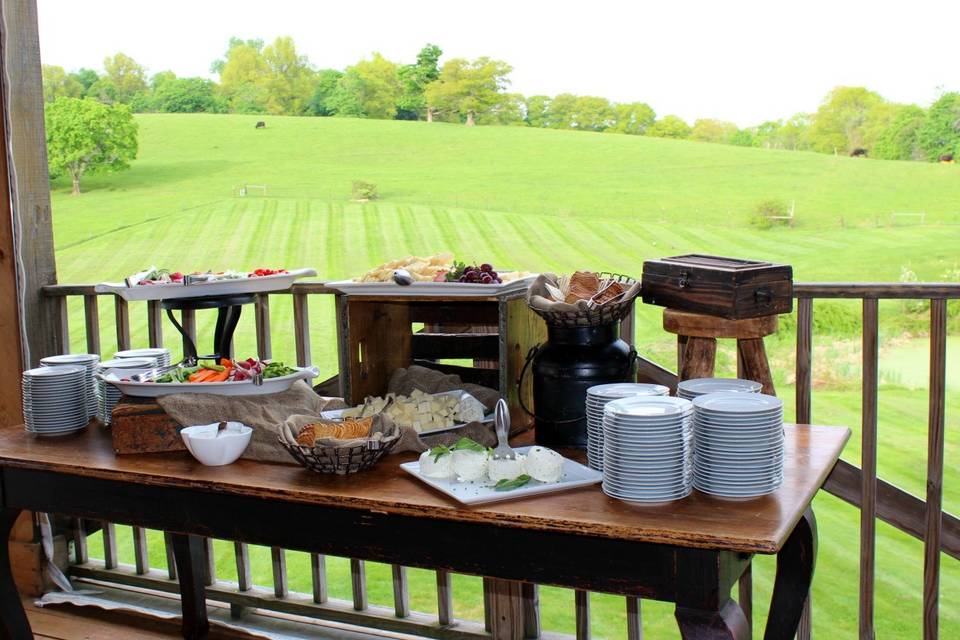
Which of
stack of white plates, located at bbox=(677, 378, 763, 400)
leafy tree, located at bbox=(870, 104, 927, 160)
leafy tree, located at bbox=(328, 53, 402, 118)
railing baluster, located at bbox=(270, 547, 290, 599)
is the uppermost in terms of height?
leafy tree, located at bbox=(328, 53, 402, 118)

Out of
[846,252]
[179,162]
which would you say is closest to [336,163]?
[179,162]

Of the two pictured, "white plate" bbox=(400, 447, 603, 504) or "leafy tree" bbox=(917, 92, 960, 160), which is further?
"leafy tree" bbox=(917, 92, 960, 160)

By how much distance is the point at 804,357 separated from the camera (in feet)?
7.88

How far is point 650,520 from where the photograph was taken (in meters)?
1.40

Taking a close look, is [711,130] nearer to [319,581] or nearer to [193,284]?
[319,581]

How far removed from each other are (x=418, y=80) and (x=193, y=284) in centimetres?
1202

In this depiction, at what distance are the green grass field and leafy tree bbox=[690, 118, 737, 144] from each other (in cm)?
23

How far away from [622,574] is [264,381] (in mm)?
1024

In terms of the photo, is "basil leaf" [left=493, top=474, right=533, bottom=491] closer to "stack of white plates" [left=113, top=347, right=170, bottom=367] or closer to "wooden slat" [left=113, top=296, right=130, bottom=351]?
"stack of white plates" [left=113, top=347, right=170, bottom=367]

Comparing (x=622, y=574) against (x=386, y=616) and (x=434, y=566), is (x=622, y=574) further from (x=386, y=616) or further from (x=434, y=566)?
(x=386, y=616)

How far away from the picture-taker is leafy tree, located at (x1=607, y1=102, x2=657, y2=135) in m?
15.1

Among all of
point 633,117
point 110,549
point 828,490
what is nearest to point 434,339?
point 828,490

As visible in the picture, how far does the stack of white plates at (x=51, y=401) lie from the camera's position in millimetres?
2180

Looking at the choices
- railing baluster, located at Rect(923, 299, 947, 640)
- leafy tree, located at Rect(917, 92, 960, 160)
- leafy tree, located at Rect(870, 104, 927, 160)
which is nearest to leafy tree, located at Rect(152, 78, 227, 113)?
leafy tree, located at Rect(870, 104, 927, 160)
